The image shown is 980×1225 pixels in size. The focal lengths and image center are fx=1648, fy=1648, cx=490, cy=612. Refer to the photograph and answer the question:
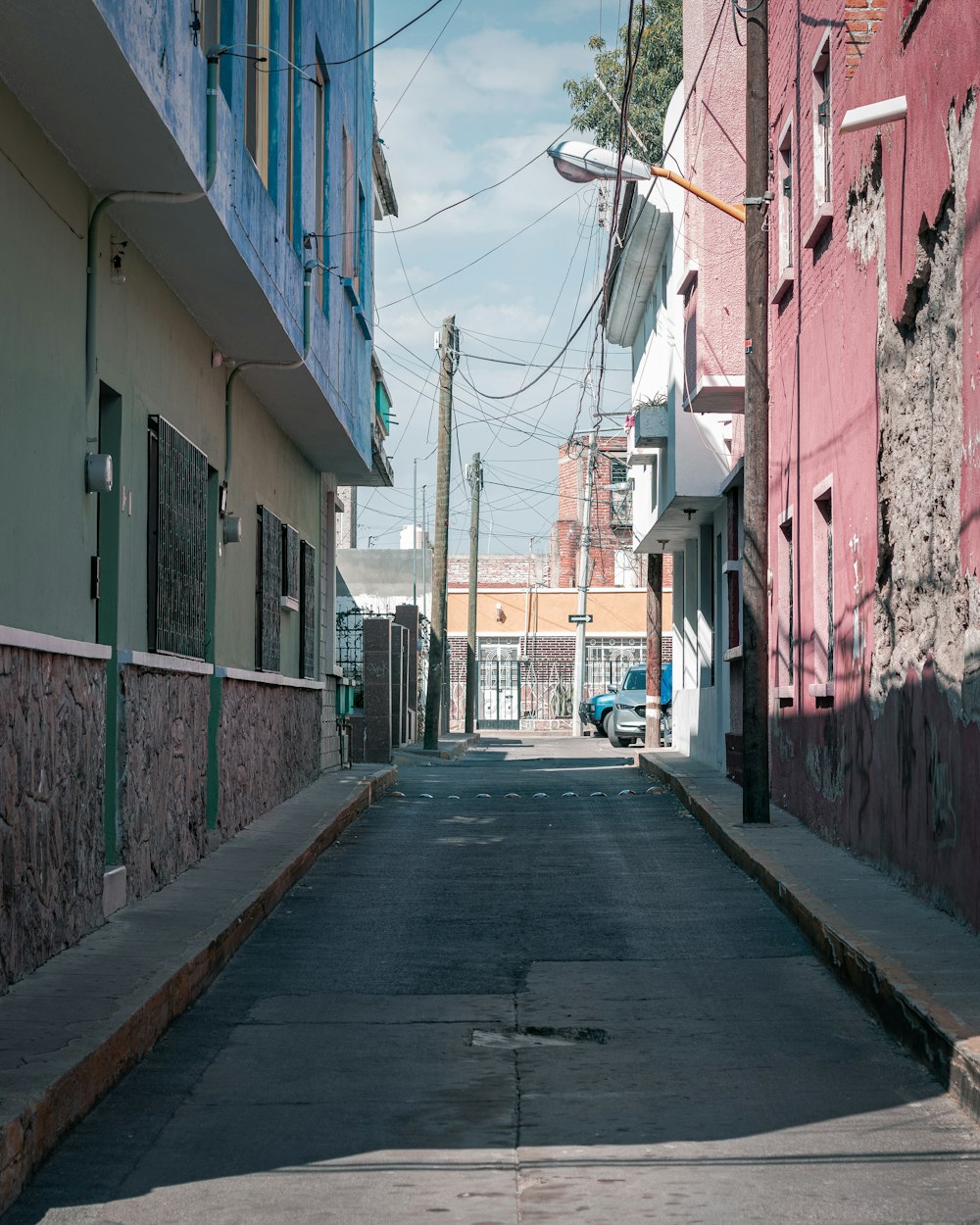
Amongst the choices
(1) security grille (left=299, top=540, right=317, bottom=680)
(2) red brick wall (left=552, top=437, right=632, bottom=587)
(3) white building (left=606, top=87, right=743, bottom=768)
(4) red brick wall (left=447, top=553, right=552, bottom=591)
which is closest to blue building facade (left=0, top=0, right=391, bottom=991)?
(1) security grille (left=299, top=540, right=317, bottom=680)

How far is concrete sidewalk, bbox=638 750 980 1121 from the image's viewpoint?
6301 mm

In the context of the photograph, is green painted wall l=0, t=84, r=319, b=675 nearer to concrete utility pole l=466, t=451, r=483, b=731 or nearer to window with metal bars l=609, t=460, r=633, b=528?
window with metal bars l=609, t=460, r=633, b=528

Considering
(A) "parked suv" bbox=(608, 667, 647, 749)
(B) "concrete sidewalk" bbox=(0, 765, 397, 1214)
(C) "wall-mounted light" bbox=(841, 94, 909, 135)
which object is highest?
(C) "wall-mounted light" bbox=(841, 94, 909, 135)

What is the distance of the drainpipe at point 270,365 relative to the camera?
45.3ft

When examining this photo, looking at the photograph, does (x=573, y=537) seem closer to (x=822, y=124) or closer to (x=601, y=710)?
(x=601, y=710)

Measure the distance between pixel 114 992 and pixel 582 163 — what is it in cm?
1337

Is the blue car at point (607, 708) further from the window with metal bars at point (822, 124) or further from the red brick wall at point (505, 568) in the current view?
the red brick wall at point (505, 568)

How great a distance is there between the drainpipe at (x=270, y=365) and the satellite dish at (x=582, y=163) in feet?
14.6

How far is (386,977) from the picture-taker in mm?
8523

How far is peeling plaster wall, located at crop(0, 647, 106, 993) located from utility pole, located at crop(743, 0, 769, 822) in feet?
24.2

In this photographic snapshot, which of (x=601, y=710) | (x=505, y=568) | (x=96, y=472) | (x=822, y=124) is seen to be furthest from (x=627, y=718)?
(x=505, y=568)

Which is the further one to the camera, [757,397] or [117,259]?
[757,397]

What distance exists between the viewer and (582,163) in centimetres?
1833

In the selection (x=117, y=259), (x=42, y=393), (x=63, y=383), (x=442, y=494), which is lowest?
(x=42, y=393)
